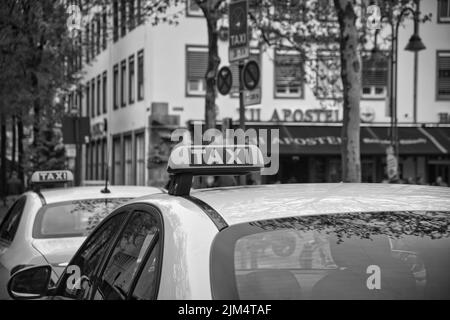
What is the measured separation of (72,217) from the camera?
23.2 feet

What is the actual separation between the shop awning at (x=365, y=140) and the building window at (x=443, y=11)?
16.6ft

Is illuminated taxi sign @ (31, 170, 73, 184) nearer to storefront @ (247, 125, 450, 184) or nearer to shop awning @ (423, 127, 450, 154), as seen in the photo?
storefront @ (247, 125, 450, 184)

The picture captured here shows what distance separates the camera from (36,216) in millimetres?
6934

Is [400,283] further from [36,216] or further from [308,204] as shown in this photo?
[36,216]

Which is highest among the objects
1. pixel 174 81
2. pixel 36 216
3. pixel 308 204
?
pixel 174 81

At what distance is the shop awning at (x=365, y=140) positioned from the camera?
102 feet

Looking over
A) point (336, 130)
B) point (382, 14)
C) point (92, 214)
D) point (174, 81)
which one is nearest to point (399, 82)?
point (336, 130)

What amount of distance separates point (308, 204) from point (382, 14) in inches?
626

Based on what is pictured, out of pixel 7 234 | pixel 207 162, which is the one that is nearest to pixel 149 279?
pixel 207 162

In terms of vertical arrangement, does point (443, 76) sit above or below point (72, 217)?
above

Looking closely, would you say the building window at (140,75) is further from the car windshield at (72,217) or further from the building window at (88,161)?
the car windshield at (72,217)

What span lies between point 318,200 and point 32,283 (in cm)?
201

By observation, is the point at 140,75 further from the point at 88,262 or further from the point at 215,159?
the point at 215,159

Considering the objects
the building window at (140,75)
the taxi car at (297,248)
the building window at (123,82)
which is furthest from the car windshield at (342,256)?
the building window at (123,82)
